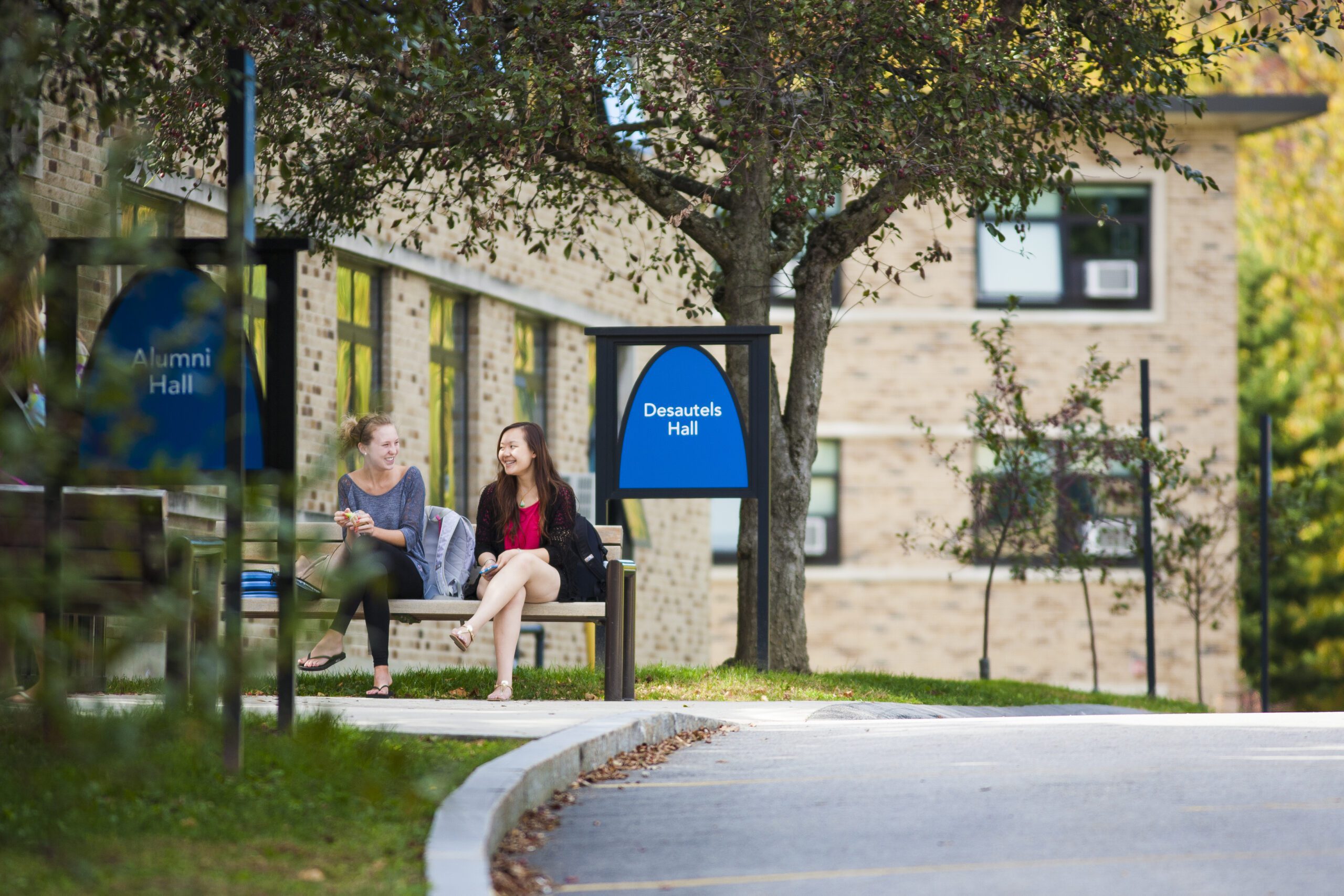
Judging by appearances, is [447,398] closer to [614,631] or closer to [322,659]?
[322,659]

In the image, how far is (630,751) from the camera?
26.8 ft

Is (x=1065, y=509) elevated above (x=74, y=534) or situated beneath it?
situated beneath

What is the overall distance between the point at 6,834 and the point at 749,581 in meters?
9.00

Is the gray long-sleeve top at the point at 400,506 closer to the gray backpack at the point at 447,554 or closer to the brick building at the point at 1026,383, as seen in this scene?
the gray backpack at the point at 447,554

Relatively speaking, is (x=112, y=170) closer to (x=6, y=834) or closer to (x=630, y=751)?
(x=6, y=834)

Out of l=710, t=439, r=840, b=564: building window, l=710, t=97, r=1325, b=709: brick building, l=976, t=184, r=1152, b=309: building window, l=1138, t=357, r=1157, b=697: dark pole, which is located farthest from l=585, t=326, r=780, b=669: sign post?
l=976, t=184, r=1152, b=309: building window

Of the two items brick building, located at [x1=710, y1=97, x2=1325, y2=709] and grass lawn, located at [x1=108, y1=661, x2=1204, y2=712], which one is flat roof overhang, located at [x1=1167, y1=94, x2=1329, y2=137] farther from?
grass lawn, located at [x1=108, y1=661, x2=1204, y2=712]

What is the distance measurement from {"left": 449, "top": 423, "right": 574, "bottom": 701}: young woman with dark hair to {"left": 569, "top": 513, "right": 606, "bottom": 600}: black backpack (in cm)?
3

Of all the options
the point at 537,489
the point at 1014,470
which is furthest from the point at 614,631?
the point at 1014,470

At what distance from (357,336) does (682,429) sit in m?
6.75

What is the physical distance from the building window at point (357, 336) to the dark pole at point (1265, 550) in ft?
32.6

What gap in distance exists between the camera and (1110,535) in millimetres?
23250

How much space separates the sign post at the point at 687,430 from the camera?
40.5 feet

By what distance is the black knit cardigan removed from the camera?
1066 centimetres
